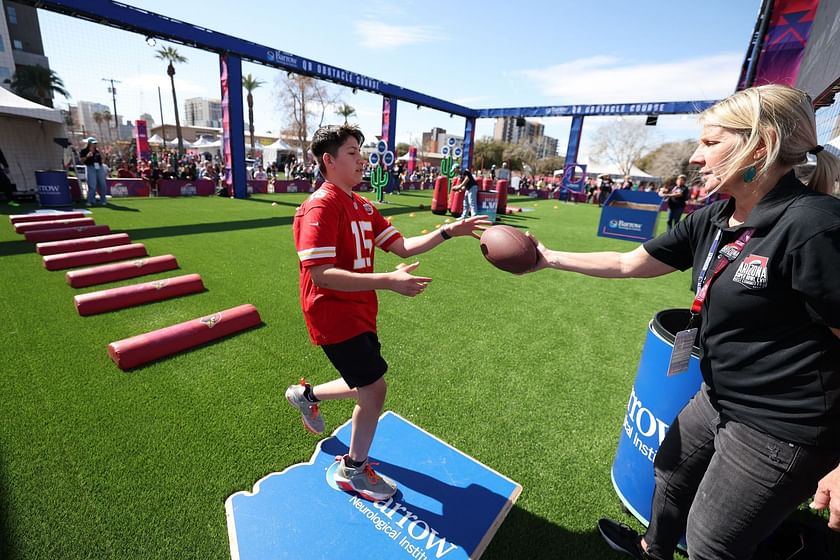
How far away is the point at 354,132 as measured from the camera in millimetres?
2312

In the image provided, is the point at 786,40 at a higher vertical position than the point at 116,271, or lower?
higher

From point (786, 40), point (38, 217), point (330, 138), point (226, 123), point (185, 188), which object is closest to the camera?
point (330, 138)

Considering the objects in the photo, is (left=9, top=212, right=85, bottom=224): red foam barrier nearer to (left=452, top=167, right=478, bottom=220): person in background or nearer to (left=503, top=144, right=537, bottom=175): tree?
(left=452, top=167, right=478, bottom=220): person in background

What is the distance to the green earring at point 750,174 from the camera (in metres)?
1.50

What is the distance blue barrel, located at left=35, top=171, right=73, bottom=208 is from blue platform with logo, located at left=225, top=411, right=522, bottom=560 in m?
14.5

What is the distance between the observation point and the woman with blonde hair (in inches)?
52.1

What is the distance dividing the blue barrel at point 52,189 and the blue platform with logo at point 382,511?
1447cm

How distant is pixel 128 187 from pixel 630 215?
1932 centimetres

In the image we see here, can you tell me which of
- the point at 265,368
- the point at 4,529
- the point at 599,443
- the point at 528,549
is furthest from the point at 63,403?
the point at 599,443

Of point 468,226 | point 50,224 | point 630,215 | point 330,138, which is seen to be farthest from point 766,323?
point 630,215

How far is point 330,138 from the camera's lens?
2.24 metres

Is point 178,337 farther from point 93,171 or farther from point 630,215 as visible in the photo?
point 93,171

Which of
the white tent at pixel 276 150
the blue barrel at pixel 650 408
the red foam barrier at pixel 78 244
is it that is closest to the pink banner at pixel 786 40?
the blue barrel at pixel 650 408

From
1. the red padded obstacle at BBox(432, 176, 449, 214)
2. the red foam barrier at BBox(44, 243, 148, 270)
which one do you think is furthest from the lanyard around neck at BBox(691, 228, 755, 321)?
the red padded obstacle at BBox(432, 176, 449, 214)
